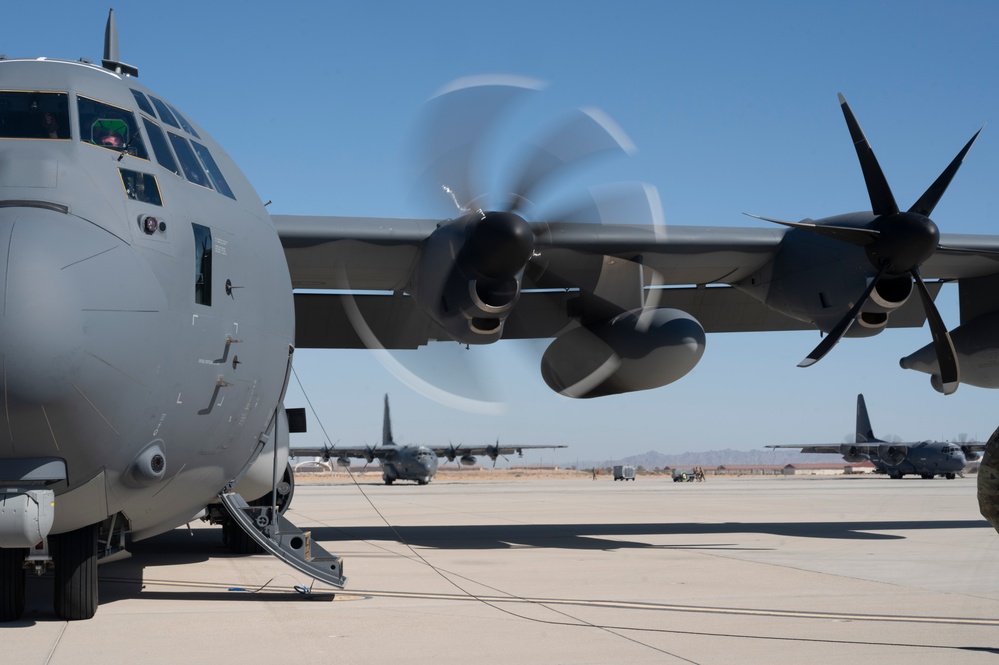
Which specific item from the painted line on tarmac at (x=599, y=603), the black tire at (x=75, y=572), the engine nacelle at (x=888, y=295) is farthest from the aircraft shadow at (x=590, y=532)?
the black tire at (x=75, y=572)

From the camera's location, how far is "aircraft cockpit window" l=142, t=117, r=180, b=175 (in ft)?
24.7

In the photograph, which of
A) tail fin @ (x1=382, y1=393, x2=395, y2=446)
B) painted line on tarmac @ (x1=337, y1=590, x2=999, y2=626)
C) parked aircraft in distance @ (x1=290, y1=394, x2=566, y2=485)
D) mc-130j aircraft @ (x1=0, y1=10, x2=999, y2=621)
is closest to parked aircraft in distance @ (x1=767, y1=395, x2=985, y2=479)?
parked aircraft in distance @ (x1=290, y1=394, x2=566, y2=485)

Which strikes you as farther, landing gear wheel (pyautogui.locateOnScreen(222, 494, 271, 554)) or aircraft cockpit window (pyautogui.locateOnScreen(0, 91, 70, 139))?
landing gear wheel (pyautogui.locateOnScreen(222, 494, 271, 554))

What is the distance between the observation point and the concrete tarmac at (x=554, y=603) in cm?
632

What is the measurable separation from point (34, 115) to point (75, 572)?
343 cm

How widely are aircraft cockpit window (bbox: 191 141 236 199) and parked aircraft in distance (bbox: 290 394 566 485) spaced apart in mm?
45297

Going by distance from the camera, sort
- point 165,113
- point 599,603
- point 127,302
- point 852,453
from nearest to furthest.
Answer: point 127,302, point 165,113, point 599,603, point 852,453

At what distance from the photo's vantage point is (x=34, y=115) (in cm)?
718

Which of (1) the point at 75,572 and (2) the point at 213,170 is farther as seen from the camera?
(2) the point at 213,170

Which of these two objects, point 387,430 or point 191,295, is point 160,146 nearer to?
point 191,295

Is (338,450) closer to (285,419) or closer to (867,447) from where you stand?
(867,447)

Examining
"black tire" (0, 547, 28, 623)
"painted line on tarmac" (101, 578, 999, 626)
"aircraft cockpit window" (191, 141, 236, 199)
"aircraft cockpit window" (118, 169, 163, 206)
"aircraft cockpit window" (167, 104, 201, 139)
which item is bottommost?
"painted line on tarmac" (101, 578, 999, 626)

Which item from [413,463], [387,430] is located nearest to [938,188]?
[413,463]

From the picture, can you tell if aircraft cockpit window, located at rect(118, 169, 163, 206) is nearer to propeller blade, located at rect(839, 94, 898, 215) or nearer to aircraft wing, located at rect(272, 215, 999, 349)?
aircraft wing, located at rect(272, 215, 999, 349)
